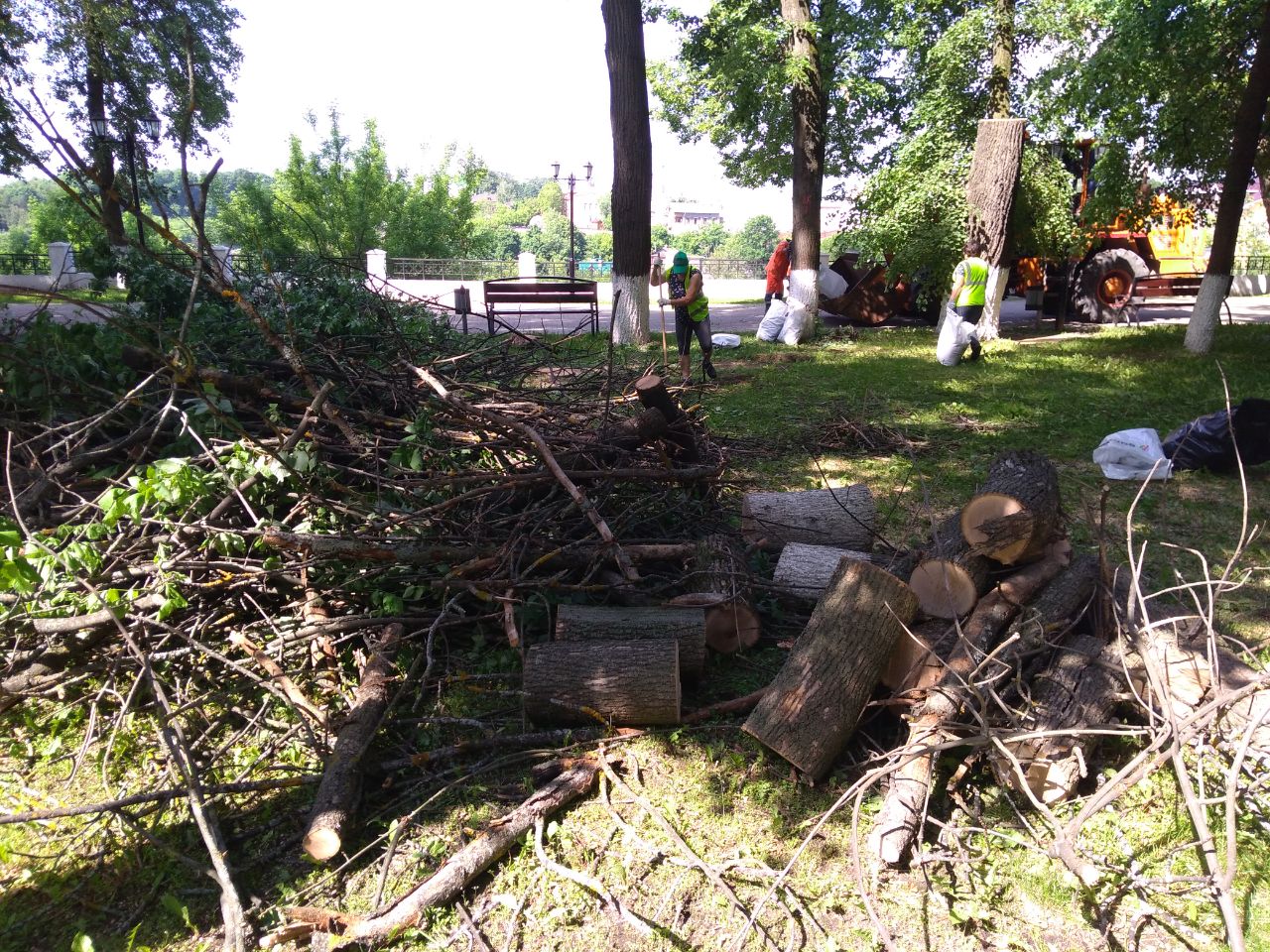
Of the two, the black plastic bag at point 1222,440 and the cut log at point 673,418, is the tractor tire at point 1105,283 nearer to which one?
the black plastic bag at point 1222,440

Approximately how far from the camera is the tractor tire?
1534 cm

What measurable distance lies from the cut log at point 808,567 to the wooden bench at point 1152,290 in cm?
1385

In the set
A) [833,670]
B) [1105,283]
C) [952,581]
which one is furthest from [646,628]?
[1105,283]

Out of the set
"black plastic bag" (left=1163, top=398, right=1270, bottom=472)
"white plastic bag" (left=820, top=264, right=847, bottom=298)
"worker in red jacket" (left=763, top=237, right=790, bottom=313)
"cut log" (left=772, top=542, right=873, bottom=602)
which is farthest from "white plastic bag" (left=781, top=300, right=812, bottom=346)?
"cut log" (left=772, top=542, right=873, bottom=602)

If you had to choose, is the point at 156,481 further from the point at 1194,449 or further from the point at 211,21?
the point at 211,21

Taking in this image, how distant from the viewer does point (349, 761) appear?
2.82 m

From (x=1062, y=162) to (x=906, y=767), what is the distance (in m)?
14.7

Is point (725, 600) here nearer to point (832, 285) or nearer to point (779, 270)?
point (779, 270)

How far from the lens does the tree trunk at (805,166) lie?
45.3ft

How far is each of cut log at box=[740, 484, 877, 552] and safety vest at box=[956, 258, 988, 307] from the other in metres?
6.28

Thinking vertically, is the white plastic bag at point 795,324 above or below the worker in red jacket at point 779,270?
below

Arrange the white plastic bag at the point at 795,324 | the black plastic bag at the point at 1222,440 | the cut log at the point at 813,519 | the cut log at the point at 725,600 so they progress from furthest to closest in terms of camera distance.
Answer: the white plastic bag at the point at 795,324, the black plastic bag at the point at 1222,440, the cut log at the point at 813,519, the cut log at the point at 725,600

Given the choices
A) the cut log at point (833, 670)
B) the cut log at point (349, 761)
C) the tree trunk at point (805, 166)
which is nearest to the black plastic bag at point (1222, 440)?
the cut log at point (833, 670)

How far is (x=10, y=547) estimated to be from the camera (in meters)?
2.65
